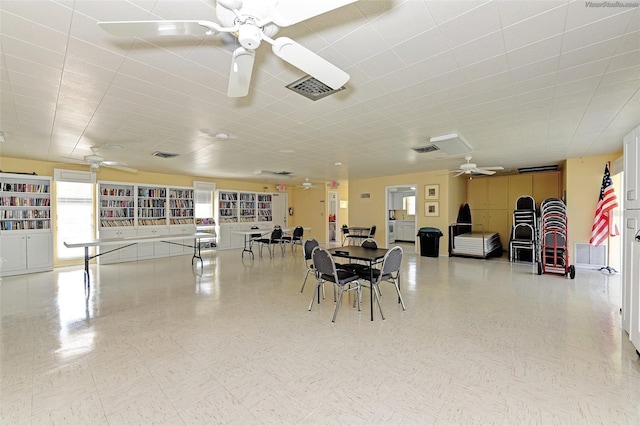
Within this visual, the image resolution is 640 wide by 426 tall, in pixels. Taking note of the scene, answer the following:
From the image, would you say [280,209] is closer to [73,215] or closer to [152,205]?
[152,205]

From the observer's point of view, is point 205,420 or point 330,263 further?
point 330,263

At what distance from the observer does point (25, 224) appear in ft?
20.7

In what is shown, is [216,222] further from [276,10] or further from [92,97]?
[276,10]

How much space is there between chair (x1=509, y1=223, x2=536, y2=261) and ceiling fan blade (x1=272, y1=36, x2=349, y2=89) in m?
7.20

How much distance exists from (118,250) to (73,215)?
133 centimetres

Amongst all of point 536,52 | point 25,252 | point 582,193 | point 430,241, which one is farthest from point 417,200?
point 25,252

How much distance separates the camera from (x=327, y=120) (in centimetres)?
396

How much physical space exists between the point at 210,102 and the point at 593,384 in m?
4.43


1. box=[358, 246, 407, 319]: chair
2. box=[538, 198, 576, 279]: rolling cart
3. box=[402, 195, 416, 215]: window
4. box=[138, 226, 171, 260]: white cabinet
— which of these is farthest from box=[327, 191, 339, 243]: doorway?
box=[358, 246, 407, 319]: chair

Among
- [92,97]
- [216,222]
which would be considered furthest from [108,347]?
[216,222]

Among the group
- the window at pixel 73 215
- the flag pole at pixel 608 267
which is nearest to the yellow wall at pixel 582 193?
the flag pole at pixel 608 267

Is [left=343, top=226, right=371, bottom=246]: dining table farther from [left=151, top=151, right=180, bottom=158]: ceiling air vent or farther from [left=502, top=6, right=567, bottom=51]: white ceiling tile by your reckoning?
[left=502, top=6, right=567, bottom=51]: white ceiling tile

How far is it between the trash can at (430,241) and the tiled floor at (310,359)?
141 inches

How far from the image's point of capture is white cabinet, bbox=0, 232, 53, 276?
5851 mm
